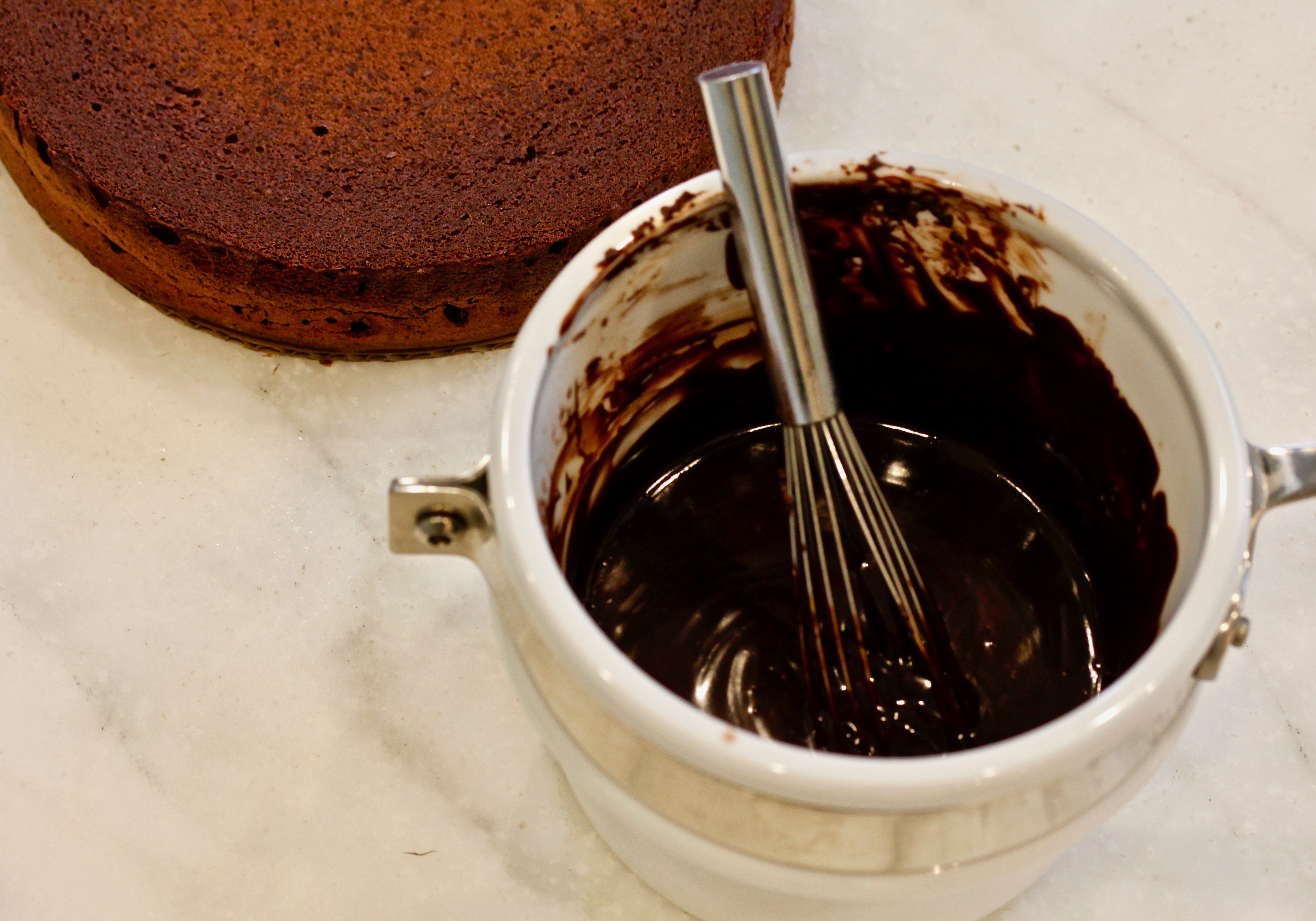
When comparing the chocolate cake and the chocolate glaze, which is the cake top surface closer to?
the chocolate cake

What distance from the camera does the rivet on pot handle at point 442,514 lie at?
417 millimetres

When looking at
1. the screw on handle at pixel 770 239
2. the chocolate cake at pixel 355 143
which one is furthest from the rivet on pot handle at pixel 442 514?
the chocolate cake at pixel 355 143

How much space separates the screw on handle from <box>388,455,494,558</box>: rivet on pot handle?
0.41 ft

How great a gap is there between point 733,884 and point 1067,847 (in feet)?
0.40

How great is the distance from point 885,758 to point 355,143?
44cm

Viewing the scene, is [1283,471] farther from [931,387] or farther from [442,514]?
[442,514]

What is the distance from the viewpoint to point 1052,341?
1.67 ft

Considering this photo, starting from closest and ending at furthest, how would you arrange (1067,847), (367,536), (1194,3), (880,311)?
(1067,847)
(880,311)
(367,536)
(1194,3)

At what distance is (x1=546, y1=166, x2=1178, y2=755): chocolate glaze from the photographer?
50 centimetres

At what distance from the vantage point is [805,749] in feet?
1.43

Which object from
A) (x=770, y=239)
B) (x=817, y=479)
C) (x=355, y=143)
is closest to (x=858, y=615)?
(x=817, y=479)

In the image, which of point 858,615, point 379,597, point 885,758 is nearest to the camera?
point 885,758

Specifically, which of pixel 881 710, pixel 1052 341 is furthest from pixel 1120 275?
pixel 881 710

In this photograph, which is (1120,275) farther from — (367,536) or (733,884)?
(367,536)
